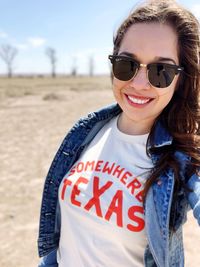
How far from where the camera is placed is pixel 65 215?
138 cm

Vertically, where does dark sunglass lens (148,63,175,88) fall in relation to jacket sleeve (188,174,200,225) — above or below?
above

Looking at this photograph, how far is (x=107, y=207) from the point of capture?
48.3 inches

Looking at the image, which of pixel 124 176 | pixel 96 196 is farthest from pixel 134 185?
pixel 96 196

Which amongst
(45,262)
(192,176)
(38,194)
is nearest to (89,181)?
(192,176)

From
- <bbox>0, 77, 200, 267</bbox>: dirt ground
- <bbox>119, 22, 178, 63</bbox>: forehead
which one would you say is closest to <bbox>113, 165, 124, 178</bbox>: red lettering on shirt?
<bbox>119, 22, 178, 63</bbox>: forehead

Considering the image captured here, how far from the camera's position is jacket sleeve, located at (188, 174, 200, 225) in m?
1.06

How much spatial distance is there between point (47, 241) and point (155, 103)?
34.7 inches

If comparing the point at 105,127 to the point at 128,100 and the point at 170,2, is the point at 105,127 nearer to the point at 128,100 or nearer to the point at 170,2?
the point at 128,100

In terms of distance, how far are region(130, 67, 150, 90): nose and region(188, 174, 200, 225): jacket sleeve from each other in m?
0.40

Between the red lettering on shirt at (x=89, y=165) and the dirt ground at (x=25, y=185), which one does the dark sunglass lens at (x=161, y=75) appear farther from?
the dirt ground at (x=25, y=185)

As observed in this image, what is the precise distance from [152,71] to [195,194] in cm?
48

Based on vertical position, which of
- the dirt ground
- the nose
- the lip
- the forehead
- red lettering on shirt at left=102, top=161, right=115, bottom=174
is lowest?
the dirt ground

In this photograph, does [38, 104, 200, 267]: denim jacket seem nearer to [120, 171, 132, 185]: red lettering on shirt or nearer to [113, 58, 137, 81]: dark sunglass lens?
[120, 171, 132, 185]: red lettering on shirt

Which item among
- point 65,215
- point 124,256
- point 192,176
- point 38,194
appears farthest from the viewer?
point 38,194
